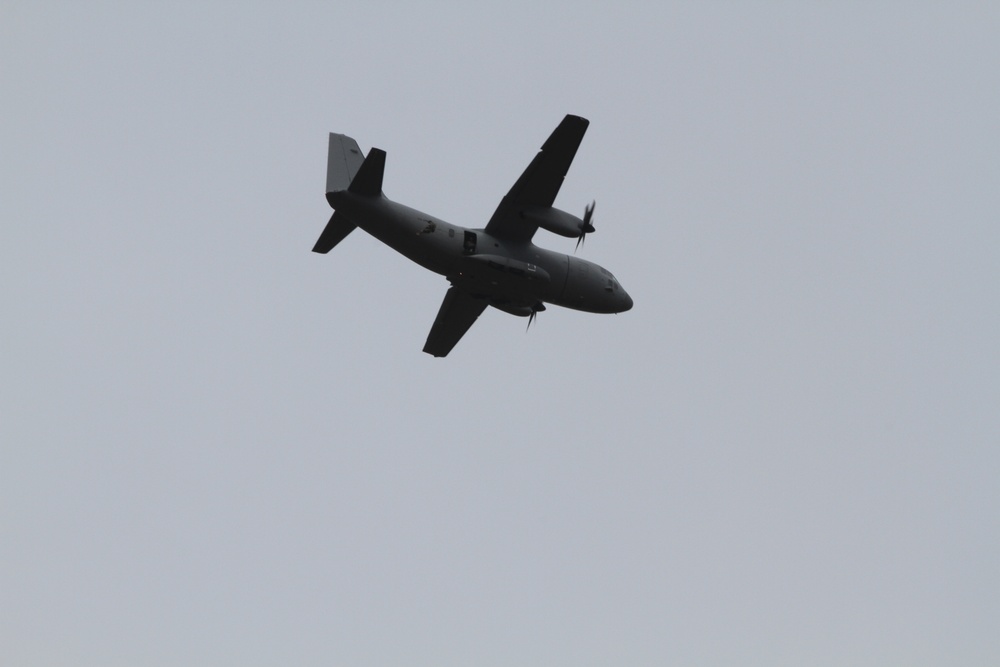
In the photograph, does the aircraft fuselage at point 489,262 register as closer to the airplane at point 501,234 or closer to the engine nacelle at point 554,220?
the airplane at point 501,234

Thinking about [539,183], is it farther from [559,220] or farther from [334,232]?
[334,232]

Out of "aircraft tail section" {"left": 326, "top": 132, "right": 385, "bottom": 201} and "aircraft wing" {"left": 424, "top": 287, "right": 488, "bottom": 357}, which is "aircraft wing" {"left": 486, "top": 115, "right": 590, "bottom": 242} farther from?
"aircraft tail section" {"left": 326, "top": 132, "right": 385, "bottom": 201}

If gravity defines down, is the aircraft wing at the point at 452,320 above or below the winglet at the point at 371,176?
below

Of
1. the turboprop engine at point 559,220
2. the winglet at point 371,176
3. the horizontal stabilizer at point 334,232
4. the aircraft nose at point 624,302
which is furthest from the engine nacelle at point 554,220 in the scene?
the horizontal stabilizer at point 334,232

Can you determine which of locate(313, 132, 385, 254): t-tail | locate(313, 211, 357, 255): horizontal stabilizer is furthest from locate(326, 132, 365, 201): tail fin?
locate(313, 211, 357, 255): horizontal stabilizer

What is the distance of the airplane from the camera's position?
118 ft

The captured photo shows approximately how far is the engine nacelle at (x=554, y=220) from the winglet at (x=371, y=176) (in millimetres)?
5358

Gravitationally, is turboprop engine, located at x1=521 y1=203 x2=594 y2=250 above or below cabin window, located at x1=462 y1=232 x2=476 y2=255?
above

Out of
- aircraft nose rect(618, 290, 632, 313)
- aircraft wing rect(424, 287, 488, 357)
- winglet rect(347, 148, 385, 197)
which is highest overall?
aircraft nose rect(618, 290, 632, 313)

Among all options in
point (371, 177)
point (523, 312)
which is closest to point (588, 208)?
point (523, 312)

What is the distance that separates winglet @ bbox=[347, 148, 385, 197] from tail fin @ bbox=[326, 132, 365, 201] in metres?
1.63

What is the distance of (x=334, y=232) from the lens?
38344 millimetres

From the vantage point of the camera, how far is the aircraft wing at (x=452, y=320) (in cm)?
4166

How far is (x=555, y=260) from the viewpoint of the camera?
39.4 m
